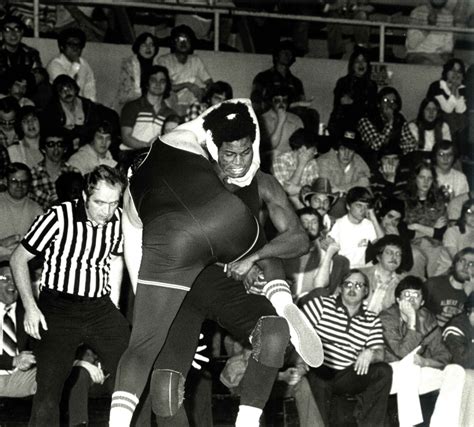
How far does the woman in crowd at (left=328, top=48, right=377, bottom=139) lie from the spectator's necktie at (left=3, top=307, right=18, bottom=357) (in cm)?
393

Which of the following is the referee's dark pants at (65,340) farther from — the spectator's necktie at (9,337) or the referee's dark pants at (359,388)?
the referee's dark pants at (359,388)

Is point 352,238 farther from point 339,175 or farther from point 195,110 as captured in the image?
point 195,110

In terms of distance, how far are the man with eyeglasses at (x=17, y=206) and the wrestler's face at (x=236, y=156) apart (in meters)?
3.19

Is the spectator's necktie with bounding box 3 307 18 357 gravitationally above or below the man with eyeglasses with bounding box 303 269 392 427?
above

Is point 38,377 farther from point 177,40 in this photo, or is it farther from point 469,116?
point 469,116

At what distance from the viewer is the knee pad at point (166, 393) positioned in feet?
14.1

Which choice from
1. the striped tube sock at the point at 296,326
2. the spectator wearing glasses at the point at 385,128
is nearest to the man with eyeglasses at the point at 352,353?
the striped tube sock at the point at 296,326

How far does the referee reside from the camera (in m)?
5.14

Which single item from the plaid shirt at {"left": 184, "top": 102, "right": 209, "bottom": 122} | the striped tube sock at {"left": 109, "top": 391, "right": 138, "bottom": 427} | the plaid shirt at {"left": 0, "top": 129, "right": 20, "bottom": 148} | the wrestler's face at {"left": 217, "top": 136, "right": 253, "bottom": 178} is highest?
the wrestler's face at {"left": 217, "top": 136, "right": 253, "bottom": 178}

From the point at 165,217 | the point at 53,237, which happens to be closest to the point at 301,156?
the point at 53,237

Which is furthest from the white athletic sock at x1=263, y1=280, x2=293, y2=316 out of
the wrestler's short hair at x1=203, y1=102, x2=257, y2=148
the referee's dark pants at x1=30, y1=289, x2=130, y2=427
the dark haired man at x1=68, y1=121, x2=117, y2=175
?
the dark haired man at x1=68, y1=121, x2=117, y2=175

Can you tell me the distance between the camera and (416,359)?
668 cm

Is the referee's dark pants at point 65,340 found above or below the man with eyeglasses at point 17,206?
above

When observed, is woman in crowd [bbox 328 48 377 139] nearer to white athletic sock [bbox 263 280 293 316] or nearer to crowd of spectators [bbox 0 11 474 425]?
crowd of spectators [bbox 0 11 474 425]
